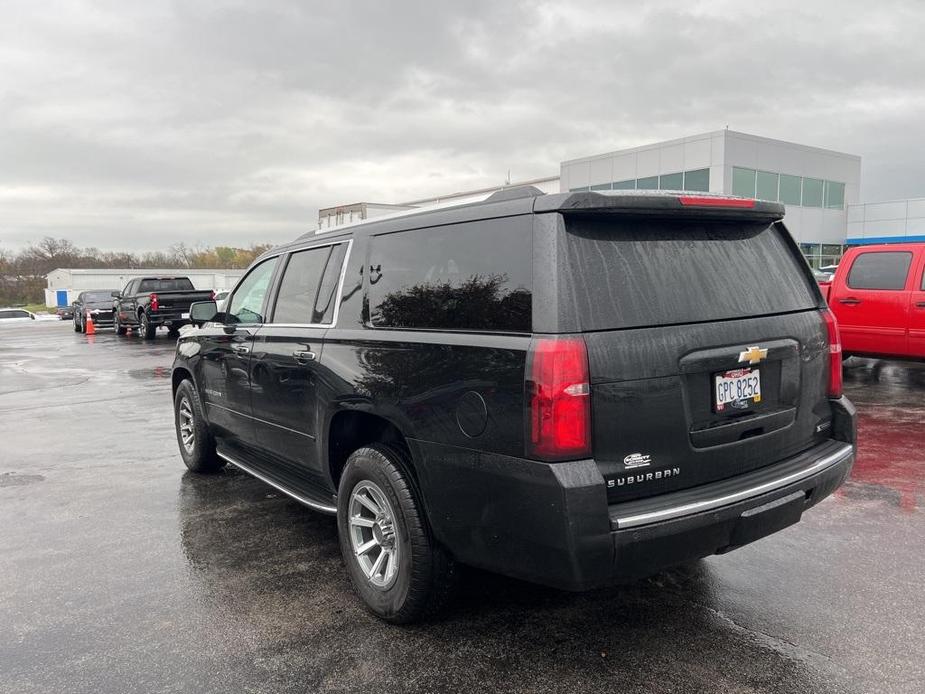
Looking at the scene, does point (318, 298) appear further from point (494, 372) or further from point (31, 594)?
point (31, 594)

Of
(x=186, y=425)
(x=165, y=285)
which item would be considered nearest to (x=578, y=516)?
(x=186, y=425)

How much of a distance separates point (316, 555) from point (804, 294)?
10.1 ft

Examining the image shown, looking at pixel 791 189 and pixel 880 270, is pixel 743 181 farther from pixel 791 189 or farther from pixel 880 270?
pixel 880 270

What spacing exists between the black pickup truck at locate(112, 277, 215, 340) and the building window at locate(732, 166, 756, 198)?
31.5 m

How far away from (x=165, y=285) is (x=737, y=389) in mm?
24091

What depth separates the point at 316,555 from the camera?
4.34 m

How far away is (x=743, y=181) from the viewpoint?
1683 inches

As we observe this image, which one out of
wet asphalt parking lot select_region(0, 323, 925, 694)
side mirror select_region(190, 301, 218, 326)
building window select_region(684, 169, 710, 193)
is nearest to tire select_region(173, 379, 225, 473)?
wet asphalt parking lot select_region(0, 323, 925, 694)

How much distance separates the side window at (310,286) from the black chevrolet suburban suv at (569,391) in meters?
0.14

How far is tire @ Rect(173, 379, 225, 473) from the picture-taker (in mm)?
5926

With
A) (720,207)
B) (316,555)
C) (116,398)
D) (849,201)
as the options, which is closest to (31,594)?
(316,555)

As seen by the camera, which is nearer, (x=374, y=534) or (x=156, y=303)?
(x=374, y=534)

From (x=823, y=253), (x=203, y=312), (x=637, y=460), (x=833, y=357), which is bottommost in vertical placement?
(x=637, y=460)

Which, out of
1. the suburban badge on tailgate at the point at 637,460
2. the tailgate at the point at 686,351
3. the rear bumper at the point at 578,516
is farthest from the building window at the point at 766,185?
the suburban badge on tailgate at the point at 637,460
